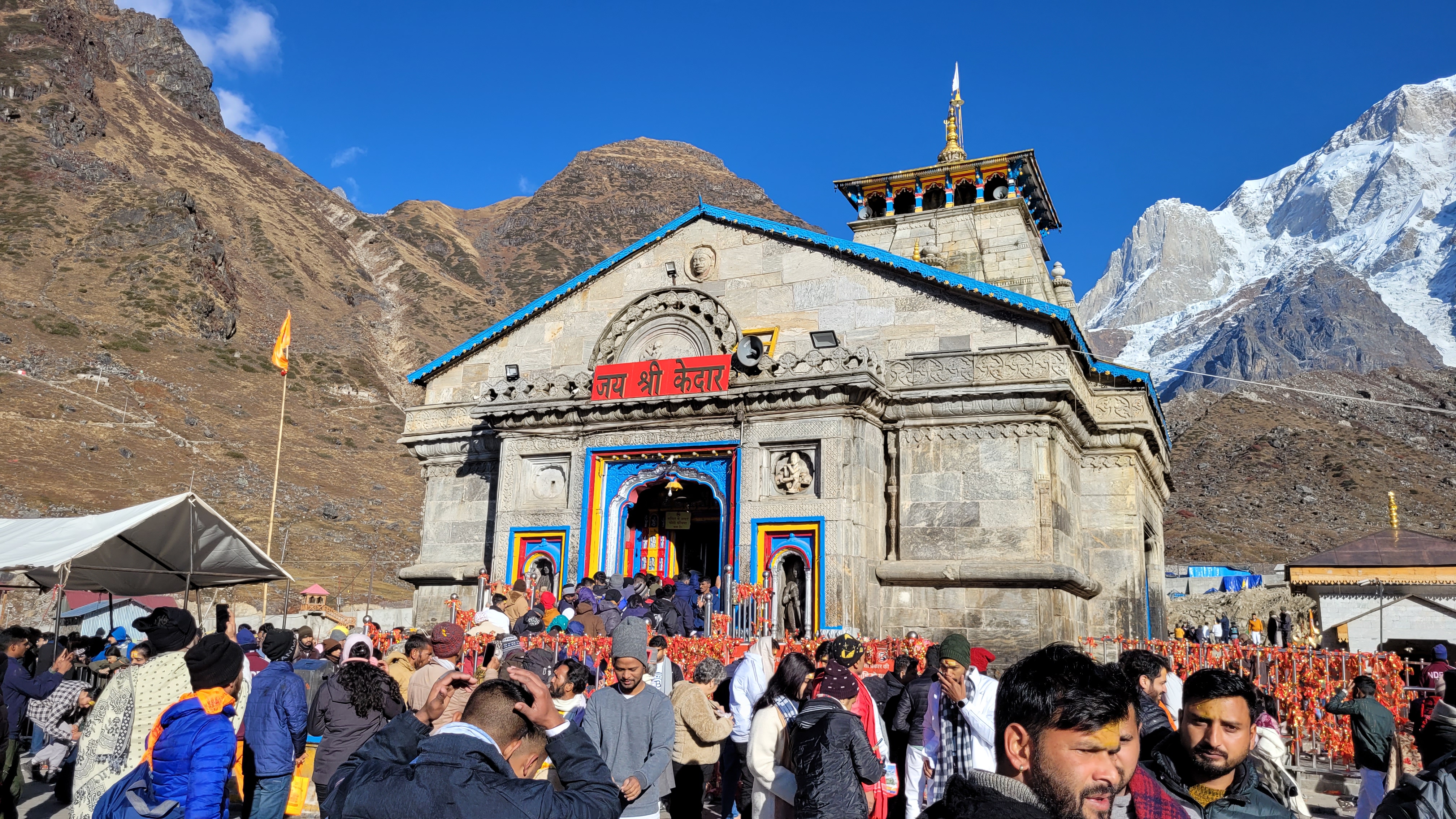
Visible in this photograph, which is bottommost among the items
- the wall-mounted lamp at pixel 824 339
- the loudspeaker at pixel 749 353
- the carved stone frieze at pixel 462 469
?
the carved stone frieze at pixel 462 469

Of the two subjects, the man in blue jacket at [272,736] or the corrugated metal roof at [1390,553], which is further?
the corrugated metal roof at [1390,553]

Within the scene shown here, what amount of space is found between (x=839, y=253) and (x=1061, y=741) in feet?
61.3

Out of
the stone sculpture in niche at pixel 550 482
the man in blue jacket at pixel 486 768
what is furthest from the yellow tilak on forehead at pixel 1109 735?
the stone sculpture in niche at pixel 550 482

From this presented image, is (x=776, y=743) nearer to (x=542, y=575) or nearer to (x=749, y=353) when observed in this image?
(x=749, y=353)

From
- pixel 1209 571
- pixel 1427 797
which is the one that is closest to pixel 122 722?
pixel 1427 797

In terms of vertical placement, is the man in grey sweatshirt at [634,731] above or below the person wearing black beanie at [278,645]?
below

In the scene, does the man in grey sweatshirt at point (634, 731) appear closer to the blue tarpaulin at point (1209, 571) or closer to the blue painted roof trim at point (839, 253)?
the blue painted roof trim at point (839, 253)

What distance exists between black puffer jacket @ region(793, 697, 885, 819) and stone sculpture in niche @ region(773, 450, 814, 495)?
13.5m

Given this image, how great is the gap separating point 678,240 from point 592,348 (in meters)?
3.24

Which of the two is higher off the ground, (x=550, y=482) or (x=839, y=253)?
(x=839, y=253)

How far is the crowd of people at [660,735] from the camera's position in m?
3.12

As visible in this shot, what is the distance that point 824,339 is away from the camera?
66.1 ft

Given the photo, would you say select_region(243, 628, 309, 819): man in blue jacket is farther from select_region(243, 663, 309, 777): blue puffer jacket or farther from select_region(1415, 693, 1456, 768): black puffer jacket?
select_region(1415, 693, 1456, 768): black puffer jacket

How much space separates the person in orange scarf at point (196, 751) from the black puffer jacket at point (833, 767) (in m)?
3.15
